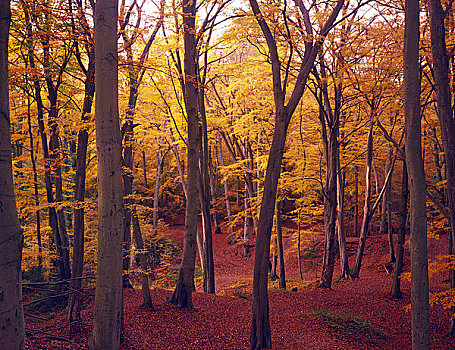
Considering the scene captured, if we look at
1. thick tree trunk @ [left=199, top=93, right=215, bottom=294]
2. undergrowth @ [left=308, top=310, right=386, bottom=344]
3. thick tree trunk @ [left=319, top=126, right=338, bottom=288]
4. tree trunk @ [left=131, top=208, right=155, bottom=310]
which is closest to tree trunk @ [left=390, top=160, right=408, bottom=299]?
thick tree trunk @ [left=319, top=126, right=338, bottom=288]

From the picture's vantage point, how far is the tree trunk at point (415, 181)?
491 centimetres

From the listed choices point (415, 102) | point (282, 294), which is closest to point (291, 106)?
point (415, 102)

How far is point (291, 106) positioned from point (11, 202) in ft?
17.3

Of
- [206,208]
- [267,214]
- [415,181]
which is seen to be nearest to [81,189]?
[267,214]

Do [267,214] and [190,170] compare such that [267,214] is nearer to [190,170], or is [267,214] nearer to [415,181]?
[415,181]

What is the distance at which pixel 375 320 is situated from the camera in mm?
8625

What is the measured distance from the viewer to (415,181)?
505cm

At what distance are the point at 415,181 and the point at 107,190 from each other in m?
4.52

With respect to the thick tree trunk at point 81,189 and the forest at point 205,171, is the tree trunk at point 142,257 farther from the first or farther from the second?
the thick tree trunk at point 81,189

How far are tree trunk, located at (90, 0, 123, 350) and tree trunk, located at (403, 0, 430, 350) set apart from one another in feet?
14.2

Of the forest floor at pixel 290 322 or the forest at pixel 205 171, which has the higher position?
the forest at pixel 205 171

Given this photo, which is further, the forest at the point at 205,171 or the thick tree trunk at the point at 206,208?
the thick tree trunk at the point at 206,208

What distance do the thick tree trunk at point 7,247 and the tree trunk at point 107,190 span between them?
1.40 meters

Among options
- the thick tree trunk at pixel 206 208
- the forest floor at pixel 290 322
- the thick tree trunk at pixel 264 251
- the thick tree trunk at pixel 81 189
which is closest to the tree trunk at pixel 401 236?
the forest floor at pixel 290 322
